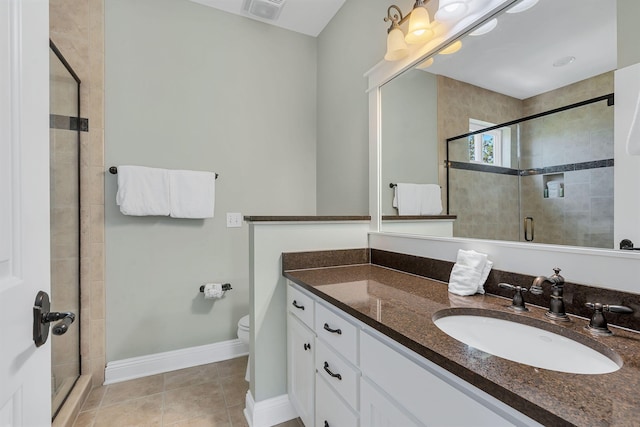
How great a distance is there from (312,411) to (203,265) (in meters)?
1.43

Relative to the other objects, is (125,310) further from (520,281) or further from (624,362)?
(624,362)

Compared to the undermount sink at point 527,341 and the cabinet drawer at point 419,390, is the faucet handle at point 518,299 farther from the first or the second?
the cabinet drawer at point 419,390

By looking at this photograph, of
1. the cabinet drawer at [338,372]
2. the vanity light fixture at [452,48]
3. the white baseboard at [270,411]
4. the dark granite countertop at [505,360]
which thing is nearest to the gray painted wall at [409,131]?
the vanity light fixture at [452,48]

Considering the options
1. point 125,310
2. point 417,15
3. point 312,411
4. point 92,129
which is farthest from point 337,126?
point 125,310

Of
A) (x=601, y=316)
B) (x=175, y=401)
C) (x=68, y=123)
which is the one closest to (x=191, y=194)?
(x=68, y=123)

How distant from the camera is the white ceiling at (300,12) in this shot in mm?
2318

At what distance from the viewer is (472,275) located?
1.15 metres

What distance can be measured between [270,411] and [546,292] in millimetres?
1445

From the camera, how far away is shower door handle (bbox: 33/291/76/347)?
64 centimetres

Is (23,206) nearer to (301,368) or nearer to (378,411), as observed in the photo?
(378,411)

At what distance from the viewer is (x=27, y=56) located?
0.62m

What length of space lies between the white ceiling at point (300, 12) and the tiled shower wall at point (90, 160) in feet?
2.67

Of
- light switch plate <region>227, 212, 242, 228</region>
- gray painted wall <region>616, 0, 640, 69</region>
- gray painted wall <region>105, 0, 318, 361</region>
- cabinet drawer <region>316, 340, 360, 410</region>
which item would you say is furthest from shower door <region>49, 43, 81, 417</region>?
gray painted wall <region>616, 0, 640, 69</region>

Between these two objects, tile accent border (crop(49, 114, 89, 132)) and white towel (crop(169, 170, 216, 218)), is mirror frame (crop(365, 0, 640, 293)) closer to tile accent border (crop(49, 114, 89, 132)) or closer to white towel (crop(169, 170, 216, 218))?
white towel (crop(169, 170, 216, 218))
